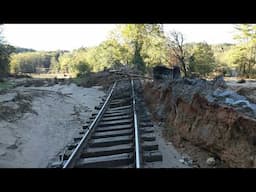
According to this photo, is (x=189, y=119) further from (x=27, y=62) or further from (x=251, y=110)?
(x=27, y=62)

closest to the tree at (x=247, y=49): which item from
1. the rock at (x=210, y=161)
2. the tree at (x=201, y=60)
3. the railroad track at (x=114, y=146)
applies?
the tree at (x=201, y=60)

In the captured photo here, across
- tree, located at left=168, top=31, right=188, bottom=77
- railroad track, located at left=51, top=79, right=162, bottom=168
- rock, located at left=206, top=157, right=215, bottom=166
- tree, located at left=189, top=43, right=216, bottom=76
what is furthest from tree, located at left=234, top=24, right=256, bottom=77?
rock, located at left=206, top=157, right=215, bottom=166

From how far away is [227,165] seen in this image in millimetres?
5113

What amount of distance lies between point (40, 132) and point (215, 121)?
4.95 meters

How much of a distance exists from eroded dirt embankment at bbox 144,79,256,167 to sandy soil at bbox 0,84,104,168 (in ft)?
9.04

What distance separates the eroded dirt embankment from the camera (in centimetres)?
497

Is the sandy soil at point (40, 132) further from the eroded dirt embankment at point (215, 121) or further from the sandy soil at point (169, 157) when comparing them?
the eroded dirt embankment at point (215, 121)

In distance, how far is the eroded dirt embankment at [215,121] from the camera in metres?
4.97

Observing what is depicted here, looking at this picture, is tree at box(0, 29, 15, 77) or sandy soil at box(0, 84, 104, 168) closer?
sandy soil at box(0, 84, 104, 168)

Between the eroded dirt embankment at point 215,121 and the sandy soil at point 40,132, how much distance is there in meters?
2.75

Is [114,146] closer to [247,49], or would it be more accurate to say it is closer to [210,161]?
[210,161]

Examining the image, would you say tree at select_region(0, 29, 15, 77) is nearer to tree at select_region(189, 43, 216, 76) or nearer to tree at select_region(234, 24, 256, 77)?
tree at select_region(189, 43, 216, 76)

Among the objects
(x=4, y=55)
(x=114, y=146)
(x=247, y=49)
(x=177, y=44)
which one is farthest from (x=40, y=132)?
(x=247, y=49)
